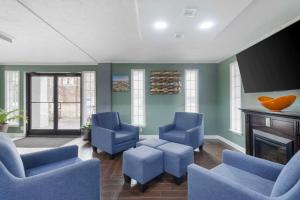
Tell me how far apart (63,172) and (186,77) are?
4.11 metres

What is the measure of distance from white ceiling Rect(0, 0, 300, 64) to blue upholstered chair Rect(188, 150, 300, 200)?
176 cm

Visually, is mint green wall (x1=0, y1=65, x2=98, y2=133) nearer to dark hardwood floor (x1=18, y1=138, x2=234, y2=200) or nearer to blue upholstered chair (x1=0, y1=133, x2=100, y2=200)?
dark hardwood floor (x1=18, y1=138, x2=234, y2=200)

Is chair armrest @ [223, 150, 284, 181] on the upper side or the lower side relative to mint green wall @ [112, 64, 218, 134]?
lower

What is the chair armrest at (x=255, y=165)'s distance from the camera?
140 cm

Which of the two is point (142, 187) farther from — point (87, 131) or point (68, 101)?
point (68, 101)

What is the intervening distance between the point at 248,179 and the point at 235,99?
9.24 ft

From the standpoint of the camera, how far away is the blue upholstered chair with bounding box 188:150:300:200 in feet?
3.11

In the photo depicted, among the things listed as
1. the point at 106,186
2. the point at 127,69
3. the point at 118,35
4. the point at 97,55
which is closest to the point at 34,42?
the point at 97,55

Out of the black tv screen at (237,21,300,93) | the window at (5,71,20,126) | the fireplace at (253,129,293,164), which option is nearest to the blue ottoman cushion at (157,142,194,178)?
the fireplace at (253,129,293,164)

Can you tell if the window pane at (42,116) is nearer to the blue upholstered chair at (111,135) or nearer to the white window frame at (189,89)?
the blue upholstered chair at (111,135)

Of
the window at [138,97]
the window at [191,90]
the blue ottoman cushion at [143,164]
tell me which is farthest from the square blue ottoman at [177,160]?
the window at [191,90]

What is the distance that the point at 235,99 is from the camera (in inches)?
149

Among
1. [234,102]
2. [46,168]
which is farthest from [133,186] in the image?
[234,102]

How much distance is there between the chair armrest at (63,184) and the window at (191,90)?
3.69 m
